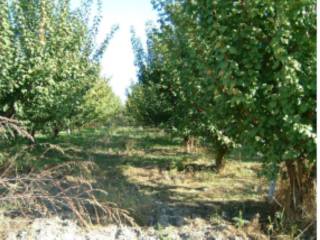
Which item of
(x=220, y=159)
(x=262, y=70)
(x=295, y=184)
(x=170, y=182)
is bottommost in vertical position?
(x=170, y=182)

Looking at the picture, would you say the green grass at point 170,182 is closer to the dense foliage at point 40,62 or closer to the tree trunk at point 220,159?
the tree trunk at point 220,159

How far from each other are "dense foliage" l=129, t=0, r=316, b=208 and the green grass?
1.10 m

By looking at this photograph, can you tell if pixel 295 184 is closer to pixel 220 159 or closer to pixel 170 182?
pixel 170 182

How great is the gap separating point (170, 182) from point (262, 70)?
3.47 m

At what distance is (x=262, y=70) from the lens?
462 centimetres

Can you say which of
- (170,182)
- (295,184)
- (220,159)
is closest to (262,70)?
(295,184)

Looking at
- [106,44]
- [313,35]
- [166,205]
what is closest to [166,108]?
[106,44]

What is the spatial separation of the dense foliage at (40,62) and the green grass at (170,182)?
81 centimetres

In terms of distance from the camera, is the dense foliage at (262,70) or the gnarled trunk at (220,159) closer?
the dense foliage at (262,70)

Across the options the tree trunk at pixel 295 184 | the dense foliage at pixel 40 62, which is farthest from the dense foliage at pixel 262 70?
the dense foliage at pixel 40 62

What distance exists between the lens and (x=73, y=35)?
7742 mm

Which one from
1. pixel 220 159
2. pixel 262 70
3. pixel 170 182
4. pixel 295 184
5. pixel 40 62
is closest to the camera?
pixel 262 70

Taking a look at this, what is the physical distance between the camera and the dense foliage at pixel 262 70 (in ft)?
13.5

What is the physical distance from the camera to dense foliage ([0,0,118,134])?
22.0 ft
